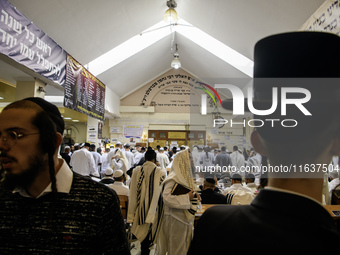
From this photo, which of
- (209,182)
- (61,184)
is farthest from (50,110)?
(209,182)

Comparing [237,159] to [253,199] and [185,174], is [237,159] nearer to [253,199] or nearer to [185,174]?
[185,174]

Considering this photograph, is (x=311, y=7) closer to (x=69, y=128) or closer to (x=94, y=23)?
(x=94, y=23)

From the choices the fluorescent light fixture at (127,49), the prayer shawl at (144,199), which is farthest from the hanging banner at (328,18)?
the fluorescent light fixture at (127,49)

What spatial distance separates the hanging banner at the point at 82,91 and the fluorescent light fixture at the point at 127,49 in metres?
0.94

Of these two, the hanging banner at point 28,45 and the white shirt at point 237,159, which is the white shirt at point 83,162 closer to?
the hanging banner at point 28,45

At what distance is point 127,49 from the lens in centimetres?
964

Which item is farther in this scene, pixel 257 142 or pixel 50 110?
pixel 50 110

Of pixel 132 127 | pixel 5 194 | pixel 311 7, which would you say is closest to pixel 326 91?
pixel 5 194

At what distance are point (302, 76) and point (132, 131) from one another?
43.7 feet

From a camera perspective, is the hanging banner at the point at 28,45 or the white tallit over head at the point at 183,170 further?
the hanging banner at the point at 28,45

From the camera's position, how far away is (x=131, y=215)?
3.50 metres

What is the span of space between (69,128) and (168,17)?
13558mm

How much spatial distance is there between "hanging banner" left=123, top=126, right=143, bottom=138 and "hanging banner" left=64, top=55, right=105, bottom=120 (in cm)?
A: 501

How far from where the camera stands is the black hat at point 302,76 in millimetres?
653
